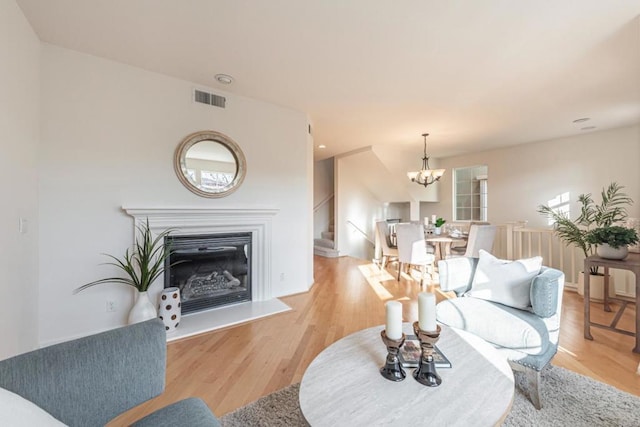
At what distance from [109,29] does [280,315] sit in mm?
2883

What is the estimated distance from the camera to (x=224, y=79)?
2676 millimetres

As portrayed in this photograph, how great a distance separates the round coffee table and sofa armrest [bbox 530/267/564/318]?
0.65m

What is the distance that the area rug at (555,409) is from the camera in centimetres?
139

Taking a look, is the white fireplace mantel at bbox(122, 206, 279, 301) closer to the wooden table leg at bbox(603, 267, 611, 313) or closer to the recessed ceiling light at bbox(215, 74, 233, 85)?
the recessed ceiling light at bbox(215, 74, 233, 85)

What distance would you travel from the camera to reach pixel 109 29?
6.42ft

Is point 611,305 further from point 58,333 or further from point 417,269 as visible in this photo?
point 58,333

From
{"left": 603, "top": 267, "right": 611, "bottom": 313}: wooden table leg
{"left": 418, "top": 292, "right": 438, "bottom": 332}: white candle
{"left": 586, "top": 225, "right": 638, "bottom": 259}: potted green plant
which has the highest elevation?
{"left": 586, "top": 225, "right": 638, "bottom": 259}: potted green plant

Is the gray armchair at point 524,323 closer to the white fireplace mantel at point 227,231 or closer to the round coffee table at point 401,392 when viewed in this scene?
the round coffee table at point 401,392

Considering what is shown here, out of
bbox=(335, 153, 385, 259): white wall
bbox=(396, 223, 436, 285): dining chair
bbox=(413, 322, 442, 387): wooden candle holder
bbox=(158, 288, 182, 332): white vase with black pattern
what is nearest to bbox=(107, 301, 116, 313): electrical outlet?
bbox=(158, 288, 182, 332): white vase with black pattern

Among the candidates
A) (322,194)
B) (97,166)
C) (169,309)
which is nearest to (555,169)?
(322,194)

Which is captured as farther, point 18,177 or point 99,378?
point 18,177

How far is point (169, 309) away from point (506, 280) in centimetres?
285

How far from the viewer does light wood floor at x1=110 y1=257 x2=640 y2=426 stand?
169cm

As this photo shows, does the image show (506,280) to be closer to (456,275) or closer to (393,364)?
(456,275)
